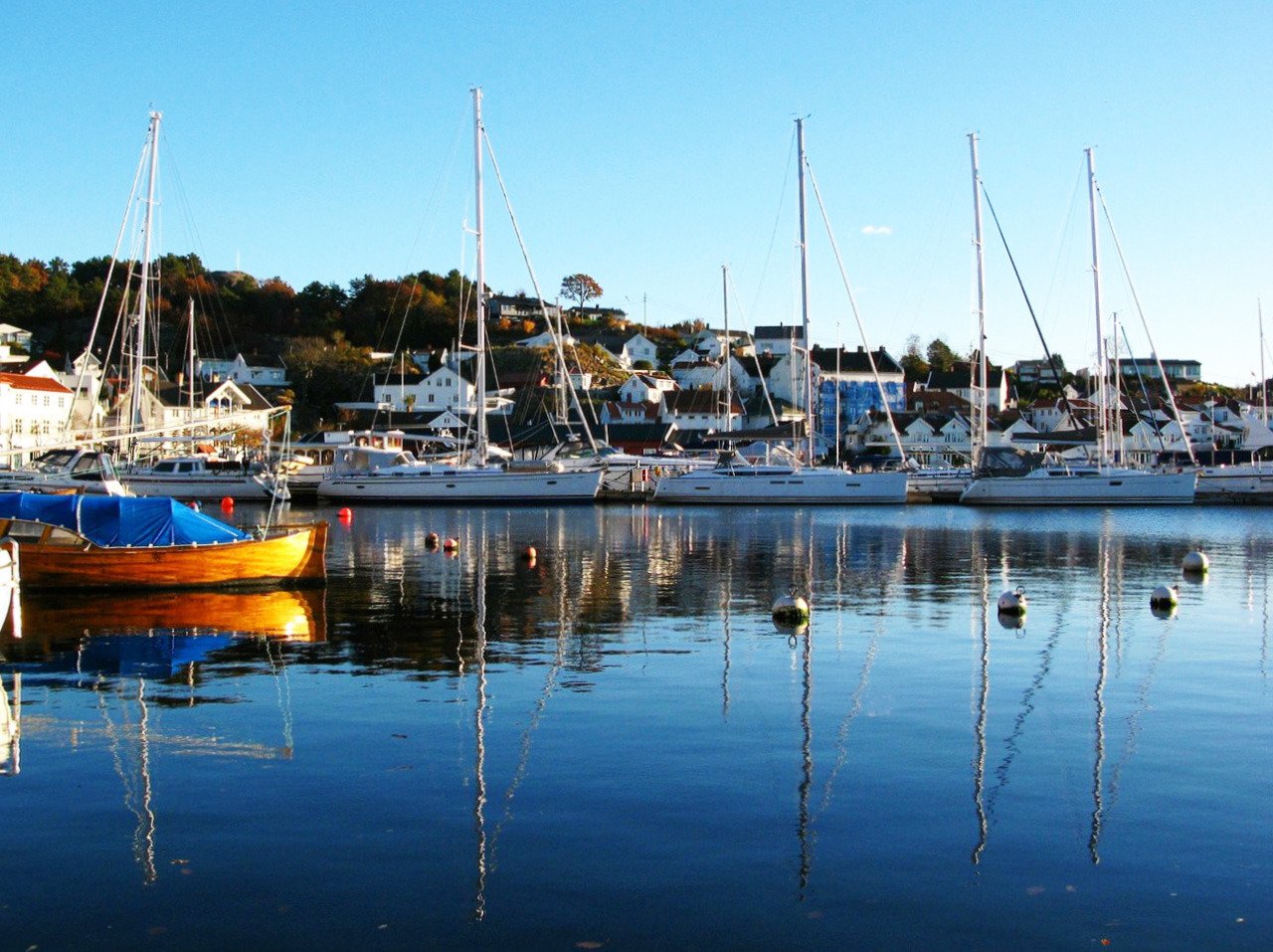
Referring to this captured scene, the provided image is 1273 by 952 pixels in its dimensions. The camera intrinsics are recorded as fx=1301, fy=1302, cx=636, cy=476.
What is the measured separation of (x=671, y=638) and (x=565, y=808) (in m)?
11.1

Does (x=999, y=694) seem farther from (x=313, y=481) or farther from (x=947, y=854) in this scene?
(x=313, y=481)

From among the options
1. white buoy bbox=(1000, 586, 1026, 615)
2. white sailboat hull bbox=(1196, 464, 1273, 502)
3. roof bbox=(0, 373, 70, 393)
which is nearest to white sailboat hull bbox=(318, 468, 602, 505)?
Result: white sailboat hull bbox=(1196, 464, 1273, 502)

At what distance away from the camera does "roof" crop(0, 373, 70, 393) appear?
11581cm

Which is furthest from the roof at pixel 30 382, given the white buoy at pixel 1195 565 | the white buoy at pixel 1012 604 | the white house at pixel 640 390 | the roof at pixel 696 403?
the white buoy at pixel 1012 604

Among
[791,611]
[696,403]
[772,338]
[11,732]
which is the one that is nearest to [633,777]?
[11,732]

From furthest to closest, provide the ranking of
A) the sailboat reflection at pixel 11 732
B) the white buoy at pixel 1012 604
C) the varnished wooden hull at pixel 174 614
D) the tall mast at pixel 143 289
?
1. the tall mast at pixel 143 289
2. the white buoy at pixel 1012 604
3. the varnished wooden hull at pixel 174 614
4. the sailboat reflection at pixel 11 732

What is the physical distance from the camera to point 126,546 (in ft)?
89.6

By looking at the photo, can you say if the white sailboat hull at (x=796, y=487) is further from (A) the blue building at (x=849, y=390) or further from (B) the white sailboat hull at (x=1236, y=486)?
(A) the blue building at (x=849, y=390)

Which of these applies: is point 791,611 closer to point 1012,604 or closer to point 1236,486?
point 1012,604

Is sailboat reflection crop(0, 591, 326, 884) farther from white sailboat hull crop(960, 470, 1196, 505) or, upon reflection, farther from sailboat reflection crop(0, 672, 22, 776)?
white sailboat hull crop(960, 470, 1196, 505)

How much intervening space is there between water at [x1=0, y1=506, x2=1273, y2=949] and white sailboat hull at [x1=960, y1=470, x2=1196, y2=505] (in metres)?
48.6

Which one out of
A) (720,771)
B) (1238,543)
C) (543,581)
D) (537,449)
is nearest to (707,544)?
(543,581)

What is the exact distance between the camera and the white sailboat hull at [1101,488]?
7469 cm

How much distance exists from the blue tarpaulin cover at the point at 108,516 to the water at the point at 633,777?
4.92 feet
